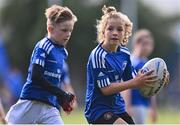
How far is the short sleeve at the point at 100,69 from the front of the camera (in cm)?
1001

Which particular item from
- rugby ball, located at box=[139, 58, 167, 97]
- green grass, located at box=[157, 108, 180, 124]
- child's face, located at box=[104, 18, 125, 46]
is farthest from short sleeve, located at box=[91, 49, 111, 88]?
green grass, located at box=[157, 108, 180, 124]

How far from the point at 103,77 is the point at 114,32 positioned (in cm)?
58

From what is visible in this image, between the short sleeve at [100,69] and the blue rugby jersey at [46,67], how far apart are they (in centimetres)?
51

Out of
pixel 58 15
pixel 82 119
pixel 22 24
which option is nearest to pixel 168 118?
pixel 82 119

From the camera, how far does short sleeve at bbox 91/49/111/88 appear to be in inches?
394

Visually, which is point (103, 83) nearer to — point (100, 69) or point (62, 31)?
point (100, 69)

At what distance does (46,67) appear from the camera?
10.2 m

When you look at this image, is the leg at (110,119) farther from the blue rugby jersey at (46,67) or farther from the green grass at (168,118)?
the green grass at (168,118)

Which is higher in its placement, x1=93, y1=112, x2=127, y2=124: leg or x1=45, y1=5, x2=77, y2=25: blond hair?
x1=45, y1=5, x2=77, y2=25: blond hair

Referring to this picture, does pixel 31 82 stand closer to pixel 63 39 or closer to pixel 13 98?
pixel 63 39

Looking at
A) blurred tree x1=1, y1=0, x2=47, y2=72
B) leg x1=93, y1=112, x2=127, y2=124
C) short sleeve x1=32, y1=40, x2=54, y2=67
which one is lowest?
blurred tree x1=1, y1=0, x2=47, y2=72

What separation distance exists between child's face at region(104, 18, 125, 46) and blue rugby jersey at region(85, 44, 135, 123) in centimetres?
14

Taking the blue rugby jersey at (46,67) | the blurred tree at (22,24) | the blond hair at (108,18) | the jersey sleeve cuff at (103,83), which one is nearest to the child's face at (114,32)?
the blond hair at (108,18)

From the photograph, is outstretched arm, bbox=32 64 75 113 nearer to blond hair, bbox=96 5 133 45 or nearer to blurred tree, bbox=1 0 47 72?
blond hair, bbox=96 5 133 45
